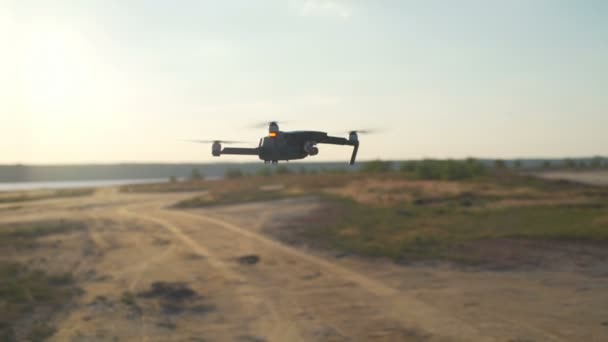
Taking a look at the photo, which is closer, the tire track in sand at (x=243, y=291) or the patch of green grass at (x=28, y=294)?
the patch of green grass at (x=28, y=294)

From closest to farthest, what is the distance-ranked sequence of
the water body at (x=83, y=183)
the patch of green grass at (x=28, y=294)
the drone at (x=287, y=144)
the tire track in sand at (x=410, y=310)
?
the drone at (x=287, y=144)
the water body at (x=83, y=183)
the patch of green grass at (x=28, y=294)
the tire track in sand at (x=410, y=310)

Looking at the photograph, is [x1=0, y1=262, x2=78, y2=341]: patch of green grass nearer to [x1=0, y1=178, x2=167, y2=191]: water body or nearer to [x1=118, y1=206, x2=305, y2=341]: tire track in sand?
[x1=118, y1=206, x2=305, y2=341]: tire track in sand

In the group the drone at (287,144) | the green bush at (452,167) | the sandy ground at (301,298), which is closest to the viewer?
the drone at (287,144)

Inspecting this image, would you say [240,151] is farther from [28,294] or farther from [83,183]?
[28,294]

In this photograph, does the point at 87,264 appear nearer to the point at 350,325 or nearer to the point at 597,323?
the point at 350,325

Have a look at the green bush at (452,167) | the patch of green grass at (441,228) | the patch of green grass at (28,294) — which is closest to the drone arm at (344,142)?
the green bush at (452,167)

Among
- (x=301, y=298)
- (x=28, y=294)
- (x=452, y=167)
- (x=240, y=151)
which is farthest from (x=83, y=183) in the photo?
(x=28, y=294)

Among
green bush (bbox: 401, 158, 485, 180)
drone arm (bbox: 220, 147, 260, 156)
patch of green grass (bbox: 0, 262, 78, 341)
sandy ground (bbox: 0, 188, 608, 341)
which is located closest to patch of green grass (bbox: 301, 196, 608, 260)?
sandy ground (bbox: 0, 188, 608, 341)

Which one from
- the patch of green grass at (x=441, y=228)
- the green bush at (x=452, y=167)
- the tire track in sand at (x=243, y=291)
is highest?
the green bush at (x=452, y=167)

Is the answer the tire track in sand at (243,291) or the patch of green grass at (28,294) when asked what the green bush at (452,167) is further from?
the patch of green grass at (28,294)

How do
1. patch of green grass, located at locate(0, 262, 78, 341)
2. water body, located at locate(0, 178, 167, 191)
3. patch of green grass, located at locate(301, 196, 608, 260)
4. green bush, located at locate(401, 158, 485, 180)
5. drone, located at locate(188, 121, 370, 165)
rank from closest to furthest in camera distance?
drone, located at locate(188, 121, 370, 165) < water body, located at locate(0, 178, 167, 191) < green bush, located at locate(401, 158, 485, 180) < patch of green grass, located at locate(0, 262, 78, 341) < patch of green grass, located at locate(301, 196, 608, 260)
